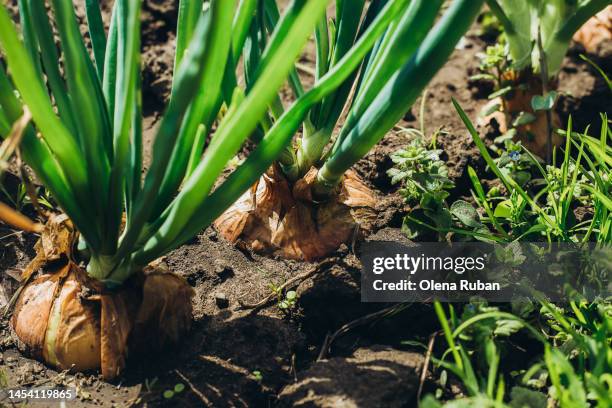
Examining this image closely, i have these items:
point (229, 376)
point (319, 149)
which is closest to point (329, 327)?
point (229, 376)

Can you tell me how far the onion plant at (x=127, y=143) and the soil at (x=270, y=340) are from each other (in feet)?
0.20

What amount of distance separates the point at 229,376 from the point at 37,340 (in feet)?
1.16

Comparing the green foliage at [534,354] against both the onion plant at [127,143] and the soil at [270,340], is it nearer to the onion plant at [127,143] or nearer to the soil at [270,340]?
the soil at [270,340]

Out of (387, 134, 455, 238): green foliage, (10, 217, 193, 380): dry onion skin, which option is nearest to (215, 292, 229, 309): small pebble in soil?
(10, 217, 193, 380): dry onion skin

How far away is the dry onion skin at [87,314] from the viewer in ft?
4.25

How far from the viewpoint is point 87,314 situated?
1.30 metres

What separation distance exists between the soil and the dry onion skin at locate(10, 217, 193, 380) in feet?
0.12

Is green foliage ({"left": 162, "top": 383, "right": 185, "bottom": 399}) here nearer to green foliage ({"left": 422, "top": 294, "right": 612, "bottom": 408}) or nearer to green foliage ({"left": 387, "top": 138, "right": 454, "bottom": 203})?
green foliage ({"left": 422, "top": 294, "right": 612, "bottom": 408})

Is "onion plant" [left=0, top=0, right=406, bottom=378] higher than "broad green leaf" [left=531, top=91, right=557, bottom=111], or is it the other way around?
"broad green leaf" [left=531, top=91, right=557, bottom=111]

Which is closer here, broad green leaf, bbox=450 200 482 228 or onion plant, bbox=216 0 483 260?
onion plant, bbox=216 0 483 260

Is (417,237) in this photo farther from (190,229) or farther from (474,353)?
(190,229)

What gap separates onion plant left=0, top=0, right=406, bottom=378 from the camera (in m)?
1.03

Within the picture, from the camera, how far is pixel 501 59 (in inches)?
75.2

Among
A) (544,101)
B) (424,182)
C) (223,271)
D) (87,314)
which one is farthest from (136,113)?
(544,101)
